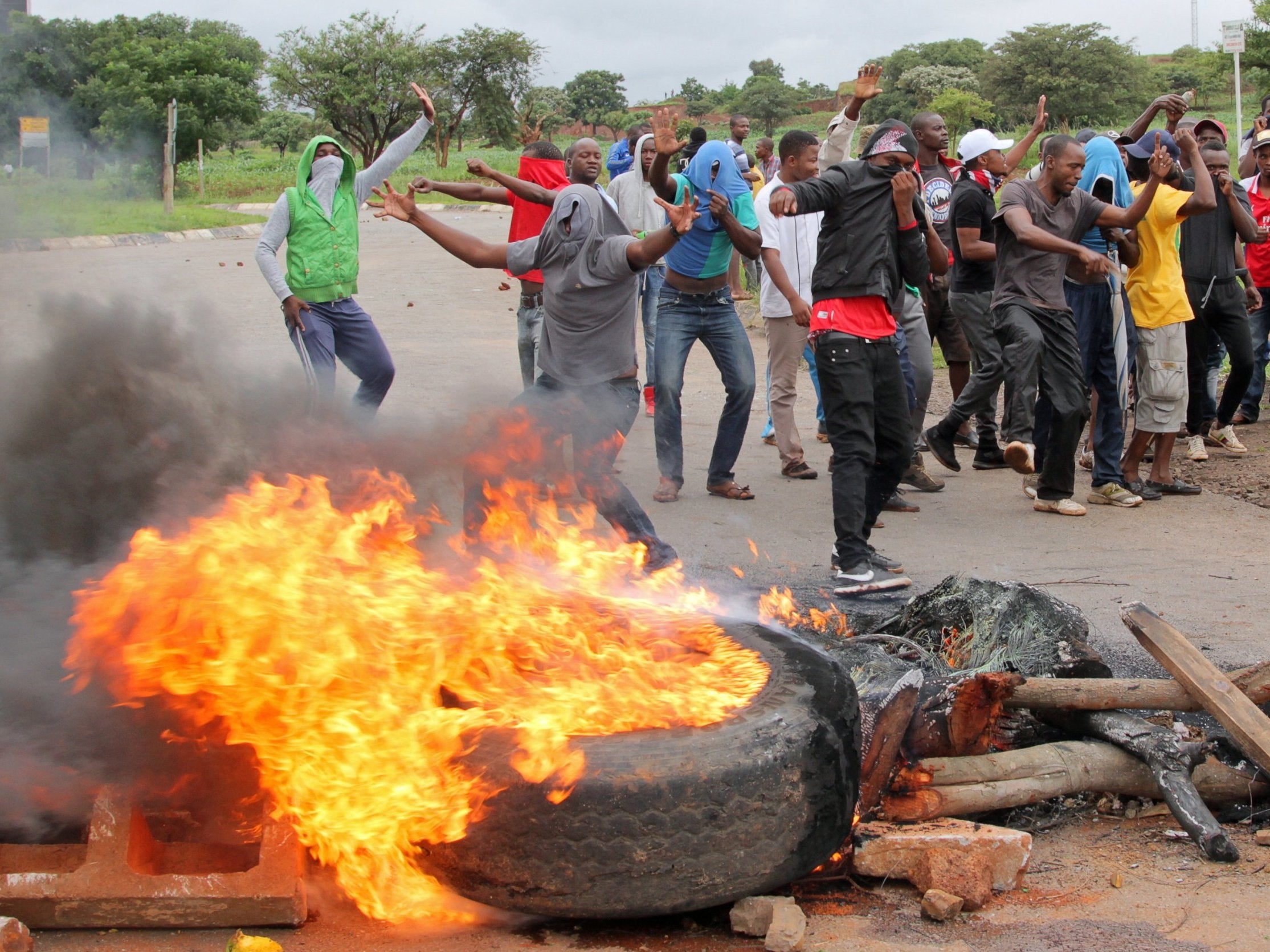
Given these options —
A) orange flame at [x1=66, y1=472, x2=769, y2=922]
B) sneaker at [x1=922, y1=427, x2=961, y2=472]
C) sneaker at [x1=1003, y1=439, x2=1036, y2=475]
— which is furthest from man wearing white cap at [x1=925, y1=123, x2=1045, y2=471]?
orange flame at [x1=66, y1=472, x2=769, y2=922]

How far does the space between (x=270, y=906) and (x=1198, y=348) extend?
7755 millimetres

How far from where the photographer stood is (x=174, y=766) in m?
3.36

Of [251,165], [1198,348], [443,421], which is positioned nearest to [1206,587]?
[1198,348]

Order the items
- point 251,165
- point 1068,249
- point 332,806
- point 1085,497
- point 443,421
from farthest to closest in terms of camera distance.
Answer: point 251,165, point 1085,497, point 1068,249, point 443,421, point 332,806

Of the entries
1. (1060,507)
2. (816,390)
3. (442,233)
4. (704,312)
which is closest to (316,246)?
(442,233)

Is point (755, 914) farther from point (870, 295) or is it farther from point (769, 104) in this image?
point (769, 104)

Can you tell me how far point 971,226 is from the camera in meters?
8.05

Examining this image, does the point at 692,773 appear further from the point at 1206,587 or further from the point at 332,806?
the point at 1206,587

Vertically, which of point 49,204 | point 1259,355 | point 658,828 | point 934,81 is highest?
point 934,81

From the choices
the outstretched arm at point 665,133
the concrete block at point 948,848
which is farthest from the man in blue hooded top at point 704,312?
the concrete block at point 948,848

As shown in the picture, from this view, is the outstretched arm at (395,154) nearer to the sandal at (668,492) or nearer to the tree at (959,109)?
the sandal at (668,492)

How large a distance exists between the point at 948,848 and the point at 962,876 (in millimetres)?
79

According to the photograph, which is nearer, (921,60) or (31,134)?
Result: (31,134)

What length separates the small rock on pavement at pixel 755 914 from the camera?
122 inches
